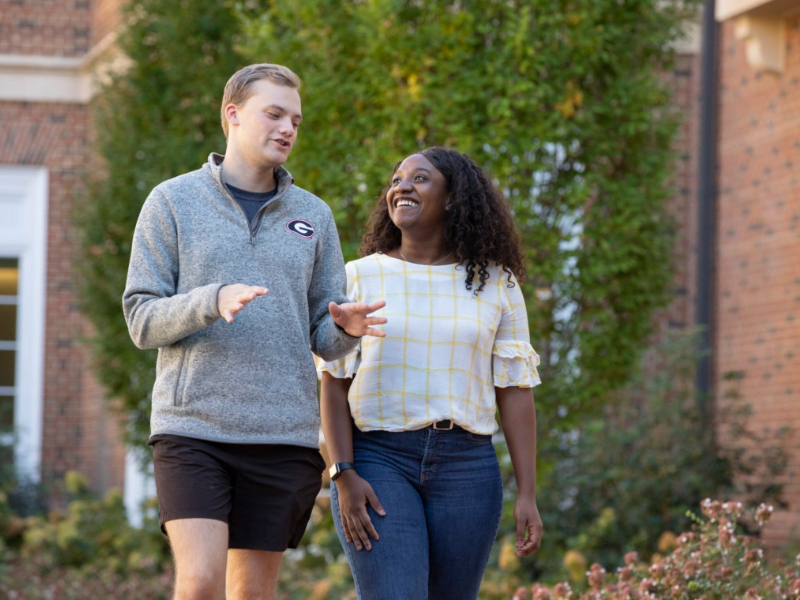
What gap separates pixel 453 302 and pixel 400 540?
73cm

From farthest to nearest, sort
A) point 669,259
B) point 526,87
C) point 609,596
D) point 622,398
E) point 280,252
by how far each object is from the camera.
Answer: point 622,398 → point 669,259 → point 526,87 → point 609,596 → point 280,252

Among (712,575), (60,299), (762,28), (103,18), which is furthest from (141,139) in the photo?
(712,575)

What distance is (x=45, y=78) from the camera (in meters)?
13.7

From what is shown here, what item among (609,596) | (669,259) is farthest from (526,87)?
(609,596)

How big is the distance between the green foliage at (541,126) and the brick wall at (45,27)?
23.0 feet

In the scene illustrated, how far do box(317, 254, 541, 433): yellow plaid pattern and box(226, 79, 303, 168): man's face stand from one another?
552 mm

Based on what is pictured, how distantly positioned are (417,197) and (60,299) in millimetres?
10320

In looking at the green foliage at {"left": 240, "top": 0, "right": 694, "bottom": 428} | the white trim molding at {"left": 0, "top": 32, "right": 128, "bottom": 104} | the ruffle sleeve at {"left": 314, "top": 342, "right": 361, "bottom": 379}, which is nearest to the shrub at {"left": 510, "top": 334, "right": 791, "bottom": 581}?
the green foliage at {"left": 240, "top": 0, "right": 694, "bottom": 428}

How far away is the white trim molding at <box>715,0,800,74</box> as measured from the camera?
891cm

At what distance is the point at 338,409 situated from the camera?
3805 mm

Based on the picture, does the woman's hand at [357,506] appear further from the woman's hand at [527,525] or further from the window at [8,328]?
the window at [8,328]

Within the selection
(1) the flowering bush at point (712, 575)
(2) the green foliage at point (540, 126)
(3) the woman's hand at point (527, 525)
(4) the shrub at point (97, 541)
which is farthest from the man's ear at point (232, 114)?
(4) the shrub at point (97, 541)

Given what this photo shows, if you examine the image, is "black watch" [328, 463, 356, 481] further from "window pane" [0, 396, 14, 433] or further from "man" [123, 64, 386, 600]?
"window pane" [0, 396, 14, 433]

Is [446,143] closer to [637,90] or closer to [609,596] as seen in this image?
[637,90]
